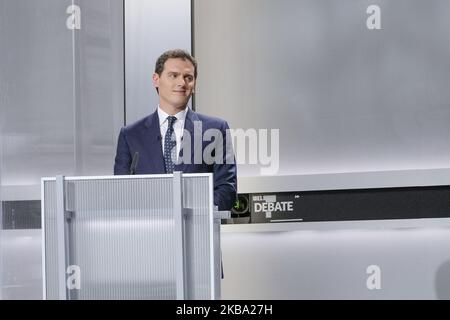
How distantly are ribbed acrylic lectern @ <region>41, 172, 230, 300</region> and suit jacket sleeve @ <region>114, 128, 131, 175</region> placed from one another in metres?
0.70

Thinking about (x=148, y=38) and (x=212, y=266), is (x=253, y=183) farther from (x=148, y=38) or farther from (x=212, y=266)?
(x=212, y=266)

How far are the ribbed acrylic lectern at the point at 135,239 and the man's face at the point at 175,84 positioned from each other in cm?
93

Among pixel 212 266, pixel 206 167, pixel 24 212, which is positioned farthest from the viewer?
pixel 24 212

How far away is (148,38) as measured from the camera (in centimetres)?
499

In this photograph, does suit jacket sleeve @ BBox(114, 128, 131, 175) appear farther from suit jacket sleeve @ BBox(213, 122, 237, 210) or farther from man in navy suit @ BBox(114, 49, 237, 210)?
suit jacket sleeve @ BBox(213, 122, 237, 210)

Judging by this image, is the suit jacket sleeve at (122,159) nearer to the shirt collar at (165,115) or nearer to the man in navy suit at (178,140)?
the man in navy suit at (178,140)

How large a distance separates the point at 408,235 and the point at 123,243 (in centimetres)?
223

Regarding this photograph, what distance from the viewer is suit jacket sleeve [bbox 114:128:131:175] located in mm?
3576

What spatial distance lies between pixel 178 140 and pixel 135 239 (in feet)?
2.97

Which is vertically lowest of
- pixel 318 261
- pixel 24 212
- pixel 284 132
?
pixel 318 261

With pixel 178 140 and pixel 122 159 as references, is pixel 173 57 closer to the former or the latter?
pixel 178 140

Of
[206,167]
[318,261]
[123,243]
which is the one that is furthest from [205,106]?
[123,243]

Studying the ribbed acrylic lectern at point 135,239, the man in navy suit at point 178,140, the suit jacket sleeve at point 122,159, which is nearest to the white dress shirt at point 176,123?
the man in navy suit at point 178,140

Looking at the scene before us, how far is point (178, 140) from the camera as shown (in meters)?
3.66
